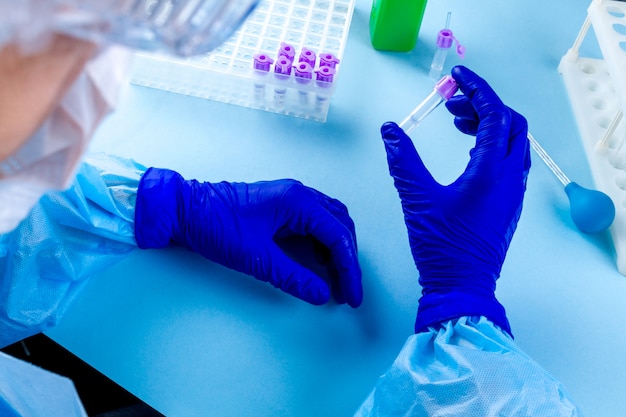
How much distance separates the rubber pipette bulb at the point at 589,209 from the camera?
3.91 ft

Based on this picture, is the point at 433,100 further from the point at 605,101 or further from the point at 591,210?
the point at 605,101

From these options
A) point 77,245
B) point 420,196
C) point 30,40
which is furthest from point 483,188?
point 30,40

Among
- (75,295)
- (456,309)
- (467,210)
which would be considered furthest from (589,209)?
(75,295)

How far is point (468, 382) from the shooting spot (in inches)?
32.8

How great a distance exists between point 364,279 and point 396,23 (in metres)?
0.69

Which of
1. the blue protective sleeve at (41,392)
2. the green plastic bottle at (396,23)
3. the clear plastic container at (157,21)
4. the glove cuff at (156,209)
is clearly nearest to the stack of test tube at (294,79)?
the green plastic bottle at (396,23)

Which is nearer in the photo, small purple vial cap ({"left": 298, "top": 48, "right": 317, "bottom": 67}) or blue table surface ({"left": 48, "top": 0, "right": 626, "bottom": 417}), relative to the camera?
blue table surface ({"left": 48, "top": 0, "right": 626, "bottom": 417})

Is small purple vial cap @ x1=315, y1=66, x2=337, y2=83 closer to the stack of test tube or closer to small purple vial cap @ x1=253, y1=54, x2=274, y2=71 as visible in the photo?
the stack of test tube

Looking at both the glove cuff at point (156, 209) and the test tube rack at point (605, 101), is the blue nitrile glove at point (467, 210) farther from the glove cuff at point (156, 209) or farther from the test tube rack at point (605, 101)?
the glove cuff at point (156, 209)

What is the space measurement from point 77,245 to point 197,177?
31 cm

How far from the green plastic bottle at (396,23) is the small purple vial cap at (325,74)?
0.84 ft

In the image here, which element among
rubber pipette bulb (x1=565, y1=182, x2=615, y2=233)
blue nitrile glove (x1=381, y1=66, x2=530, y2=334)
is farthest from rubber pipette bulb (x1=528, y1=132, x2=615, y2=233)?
blue nitrile glove (x1=381, y1=66, x2=530, y2=334)

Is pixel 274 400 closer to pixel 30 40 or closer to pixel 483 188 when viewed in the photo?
pixel 483 188

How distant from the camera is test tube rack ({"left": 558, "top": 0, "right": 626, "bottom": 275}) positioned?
122 centimetres
